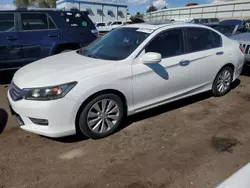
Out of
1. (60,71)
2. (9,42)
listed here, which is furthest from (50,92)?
(9,42)

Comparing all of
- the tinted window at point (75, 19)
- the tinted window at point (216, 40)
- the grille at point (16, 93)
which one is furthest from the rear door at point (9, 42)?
the tinted window at point (216, 40)

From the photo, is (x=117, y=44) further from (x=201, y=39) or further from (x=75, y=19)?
(x=75, y=19)

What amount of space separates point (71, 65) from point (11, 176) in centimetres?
161

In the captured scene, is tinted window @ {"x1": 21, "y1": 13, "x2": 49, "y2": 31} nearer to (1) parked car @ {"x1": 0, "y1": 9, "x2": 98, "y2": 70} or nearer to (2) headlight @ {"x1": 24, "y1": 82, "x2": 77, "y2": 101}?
(1) parked car @ {"x1": 0, "y1": 9, "x2": 98, "y2": 70}

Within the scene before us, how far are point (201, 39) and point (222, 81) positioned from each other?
3.67ft


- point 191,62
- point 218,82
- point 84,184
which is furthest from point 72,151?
point 218,82

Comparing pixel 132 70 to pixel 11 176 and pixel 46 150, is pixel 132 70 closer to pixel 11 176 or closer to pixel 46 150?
pixel 46 150

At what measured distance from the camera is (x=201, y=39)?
437 centimetres

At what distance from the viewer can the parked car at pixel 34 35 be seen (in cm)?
554

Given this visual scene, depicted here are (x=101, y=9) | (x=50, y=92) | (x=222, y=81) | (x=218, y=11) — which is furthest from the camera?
(x=101, y=9)

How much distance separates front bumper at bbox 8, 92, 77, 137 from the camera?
289 centimetres

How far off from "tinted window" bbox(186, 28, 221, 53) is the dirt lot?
1251mm

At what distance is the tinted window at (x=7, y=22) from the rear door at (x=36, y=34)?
0.62ft

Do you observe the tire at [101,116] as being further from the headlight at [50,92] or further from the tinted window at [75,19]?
the tinted window at [75,19]
